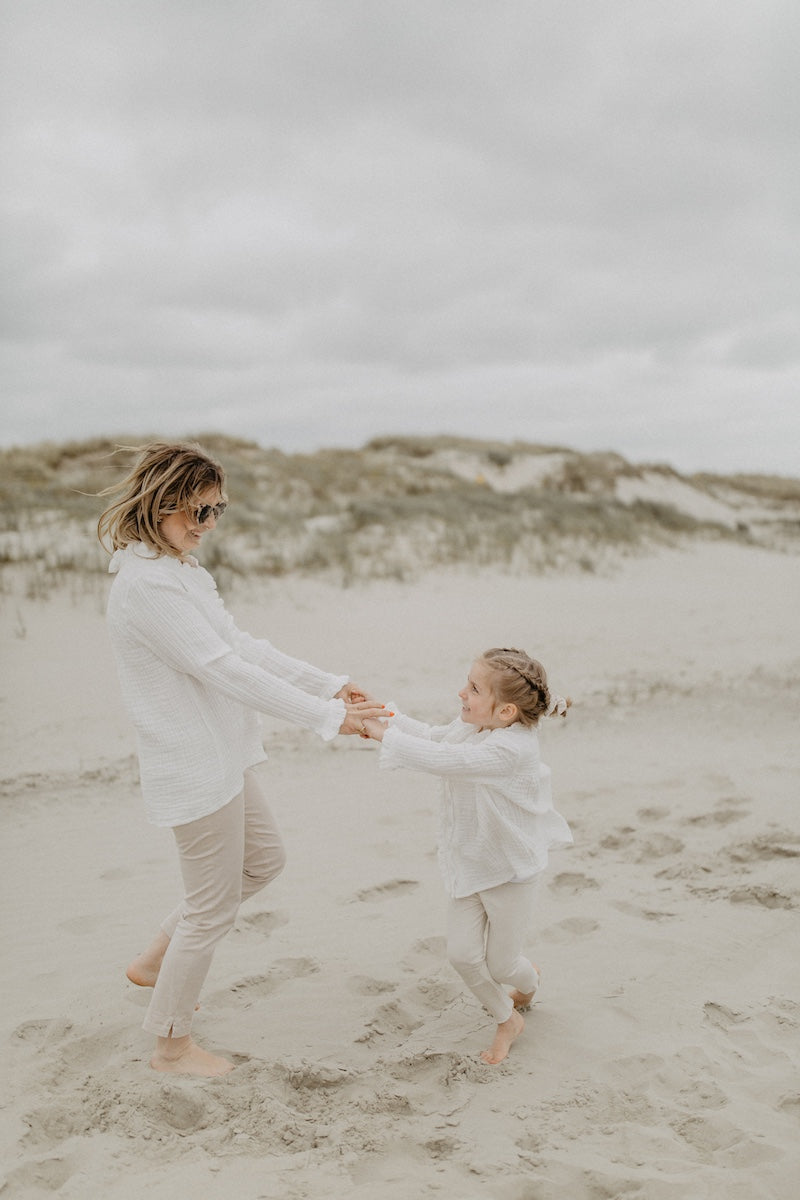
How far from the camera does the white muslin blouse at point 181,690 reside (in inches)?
117

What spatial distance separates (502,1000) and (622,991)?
679 mm

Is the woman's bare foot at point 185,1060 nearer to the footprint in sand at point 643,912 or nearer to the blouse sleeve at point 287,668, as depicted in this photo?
the blouse sleeve at point 287,668

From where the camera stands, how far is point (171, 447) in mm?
3072

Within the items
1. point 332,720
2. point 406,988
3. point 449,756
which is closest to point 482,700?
point 449,756

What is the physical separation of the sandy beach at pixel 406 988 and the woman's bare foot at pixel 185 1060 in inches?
1.9

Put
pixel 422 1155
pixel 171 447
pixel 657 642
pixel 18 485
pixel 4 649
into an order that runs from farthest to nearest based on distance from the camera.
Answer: pixel 18 485 < pixel 657 642 < pixel 4 649 < pixel 171 447 < pixel 422 1155

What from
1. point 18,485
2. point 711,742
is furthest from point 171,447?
point 18,485

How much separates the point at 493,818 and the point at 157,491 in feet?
4.93

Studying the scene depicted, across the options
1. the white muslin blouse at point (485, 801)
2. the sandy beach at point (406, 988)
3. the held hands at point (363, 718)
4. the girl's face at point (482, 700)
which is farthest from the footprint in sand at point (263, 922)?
the girl's face at point (482, 700)

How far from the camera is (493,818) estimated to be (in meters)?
3.19

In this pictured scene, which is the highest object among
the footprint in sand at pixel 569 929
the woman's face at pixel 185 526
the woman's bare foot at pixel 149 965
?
the woman's face at pixel 185 526

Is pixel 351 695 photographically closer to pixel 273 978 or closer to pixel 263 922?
pixel 273 978

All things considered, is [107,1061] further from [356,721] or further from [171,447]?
[171,447]

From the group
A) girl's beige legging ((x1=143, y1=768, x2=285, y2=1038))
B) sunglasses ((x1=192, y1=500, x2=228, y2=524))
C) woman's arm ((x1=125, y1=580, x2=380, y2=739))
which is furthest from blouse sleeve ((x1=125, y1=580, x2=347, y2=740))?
girl's beige legging ((x1=143, y1=768, x2=285, y2=1038))
